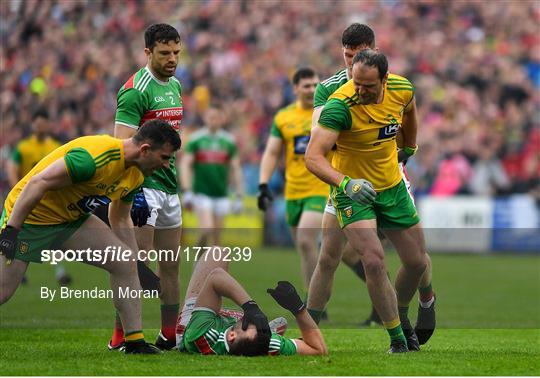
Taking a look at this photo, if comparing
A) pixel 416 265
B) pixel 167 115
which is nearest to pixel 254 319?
pixel 416 265

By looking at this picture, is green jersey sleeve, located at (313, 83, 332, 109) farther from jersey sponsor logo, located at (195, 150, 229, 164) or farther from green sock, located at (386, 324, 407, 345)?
jersey sponsor logo, located at (195, 150, 229, 164)

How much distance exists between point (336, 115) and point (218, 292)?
1.64 meters

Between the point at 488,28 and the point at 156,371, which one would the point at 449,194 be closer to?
the point at 488,28

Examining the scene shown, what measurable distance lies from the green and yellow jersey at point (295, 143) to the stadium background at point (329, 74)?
6.87 meters

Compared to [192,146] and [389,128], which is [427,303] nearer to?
[389,128]

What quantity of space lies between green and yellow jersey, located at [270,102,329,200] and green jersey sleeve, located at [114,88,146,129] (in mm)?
3844

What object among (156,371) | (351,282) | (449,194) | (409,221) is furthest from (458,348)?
(449,194)

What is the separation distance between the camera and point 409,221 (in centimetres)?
927

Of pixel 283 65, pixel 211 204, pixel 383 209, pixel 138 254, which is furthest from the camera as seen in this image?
pixel 283 65

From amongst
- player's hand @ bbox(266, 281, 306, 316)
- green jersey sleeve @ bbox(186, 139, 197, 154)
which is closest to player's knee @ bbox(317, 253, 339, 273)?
player's hand @ bbox(266, 281, 306, 316)

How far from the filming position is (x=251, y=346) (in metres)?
8.77

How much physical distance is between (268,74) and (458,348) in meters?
17.9

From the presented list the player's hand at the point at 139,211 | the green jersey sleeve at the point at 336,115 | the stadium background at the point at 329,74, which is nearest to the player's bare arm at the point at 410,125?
the green jersey sleeve at the point at 336,115

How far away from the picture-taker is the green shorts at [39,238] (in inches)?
335
